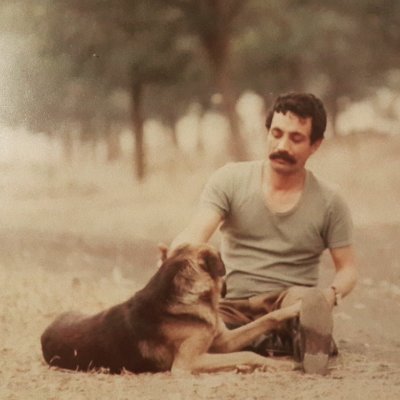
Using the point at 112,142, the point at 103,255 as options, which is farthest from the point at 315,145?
the point at 103,255

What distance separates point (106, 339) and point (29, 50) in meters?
0.95

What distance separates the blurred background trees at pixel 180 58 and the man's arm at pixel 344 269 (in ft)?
1.29

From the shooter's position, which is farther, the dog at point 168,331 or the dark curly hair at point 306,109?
the dark curly hair at point 306,109

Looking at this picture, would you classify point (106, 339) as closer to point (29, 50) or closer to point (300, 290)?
point (300, 290)

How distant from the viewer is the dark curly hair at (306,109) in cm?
244

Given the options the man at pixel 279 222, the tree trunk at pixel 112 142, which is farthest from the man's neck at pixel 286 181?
the tree trunk at pixel 112 142

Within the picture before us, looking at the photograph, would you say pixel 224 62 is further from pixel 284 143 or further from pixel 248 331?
pixel 248 331

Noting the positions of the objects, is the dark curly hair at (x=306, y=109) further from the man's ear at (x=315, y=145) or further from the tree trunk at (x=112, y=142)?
the tree trunk at (x=112, y=142)

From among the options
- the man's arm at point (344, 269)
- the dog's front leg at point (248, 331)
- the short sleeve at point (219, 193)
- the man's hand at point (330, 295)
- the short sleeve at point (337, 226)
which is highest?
the short sleeve at point (219, 193)

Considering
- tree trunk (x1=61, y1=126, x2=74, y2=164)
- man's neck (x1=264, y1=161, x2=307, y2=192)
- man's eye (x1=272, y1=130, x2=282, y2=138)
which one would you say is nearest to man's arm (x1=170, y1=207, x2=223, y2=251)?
man's neck (x1=264, y1=161, x2=307, y2=192)

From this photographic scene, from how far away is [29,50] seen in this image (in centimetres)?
255

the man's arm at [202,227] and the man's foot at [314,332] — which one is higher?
the man's arm at [202,227]

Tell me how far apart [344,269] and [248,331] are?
1.15 feet

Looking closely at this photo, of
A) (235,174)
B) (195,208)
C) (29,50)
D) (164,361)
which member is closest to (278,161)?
(235,174)
